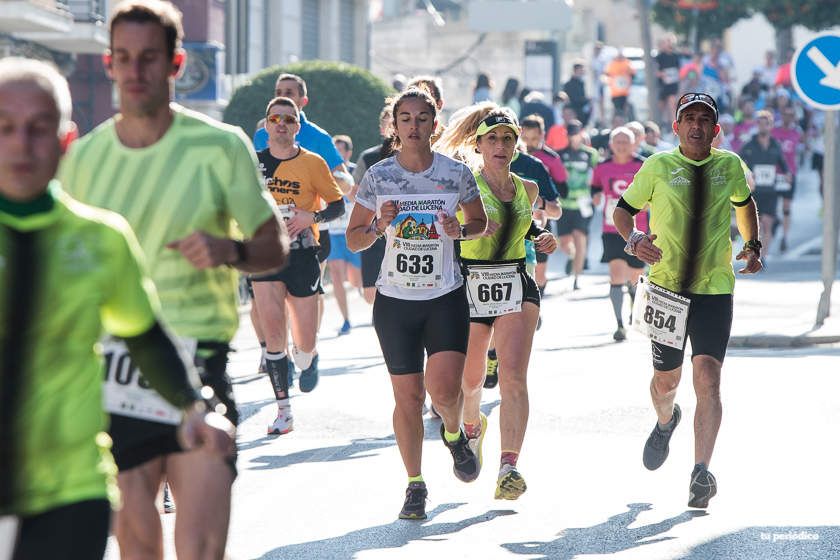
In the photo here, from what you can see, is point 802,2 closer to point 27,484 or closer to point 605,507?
point 605,507

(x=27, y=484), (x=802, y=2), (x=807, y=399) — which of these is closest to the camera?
(x=27, y=484)

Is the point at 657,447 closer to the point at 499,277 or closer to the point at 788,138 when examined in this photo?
the point at 499,277

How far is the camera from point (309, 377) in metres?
12.4

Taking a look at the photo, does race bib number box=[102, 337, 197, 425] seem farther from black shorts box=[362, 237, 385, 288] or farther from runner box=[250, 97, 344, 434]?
black shorts box=[362, 237, 385, 288]

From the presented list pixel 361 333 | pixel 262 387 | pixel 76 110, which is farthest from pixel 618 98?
pixel 262 387

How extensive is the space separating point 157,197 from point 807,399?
7697 mm

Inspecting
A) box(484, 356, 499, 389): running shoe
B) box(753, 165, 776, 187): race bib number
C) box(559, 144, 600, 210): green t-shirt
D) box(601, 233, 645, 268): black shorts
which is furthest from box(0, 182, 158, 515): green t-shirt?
box(753, 165, 776, 187): race bib number

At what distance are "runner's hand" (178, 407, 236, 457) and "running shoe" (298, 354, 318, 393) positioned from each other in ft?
25.8

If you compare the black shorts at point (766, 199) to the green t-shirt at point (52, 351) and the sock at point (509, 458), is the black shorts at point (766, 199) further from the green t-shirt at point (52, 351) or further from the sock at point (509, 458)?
the green t-shirt at point (52, 351)

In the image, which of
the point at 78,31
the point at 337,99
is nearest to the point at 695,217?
the point at 337,99

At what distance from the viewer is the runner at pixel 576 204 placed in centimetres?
2242

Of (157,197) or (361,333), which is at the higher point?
(157,197)

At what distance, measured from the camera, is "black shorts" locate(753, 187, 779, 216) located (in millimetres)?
26766

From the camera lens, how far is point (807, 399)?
1221 cm
